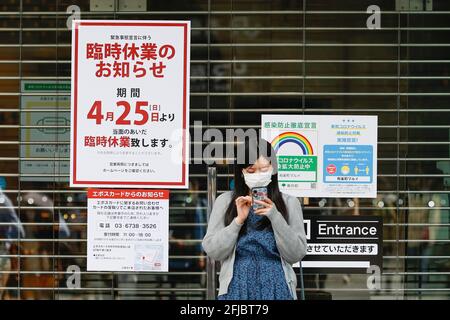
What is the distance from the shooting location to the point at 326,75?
30.2 feet

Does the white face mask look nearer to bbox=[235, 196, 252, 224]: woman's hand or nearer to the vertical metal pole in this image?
bbox=[235, 196, 252, 224]: woman's hand

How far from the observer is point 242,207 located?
757 cm

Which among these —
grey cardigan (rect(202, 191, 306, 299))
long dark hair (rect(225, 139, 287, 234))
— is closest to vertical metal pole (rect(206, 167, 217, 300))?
long dark hair (rect(225, 139, 287, 234))

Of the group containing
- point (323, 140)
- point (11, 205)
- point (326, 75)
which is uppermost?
point (326, 75)

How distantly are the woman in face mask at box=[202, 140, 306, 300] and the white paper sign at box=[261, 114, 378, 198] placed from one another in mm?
1342

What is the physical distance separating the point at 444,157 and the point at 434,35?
124cm

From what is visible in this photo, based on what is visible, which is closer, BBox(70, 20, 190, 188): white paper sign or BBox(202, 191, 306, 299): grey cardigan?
BBox(202, 191, 306, 299): grey cardigan

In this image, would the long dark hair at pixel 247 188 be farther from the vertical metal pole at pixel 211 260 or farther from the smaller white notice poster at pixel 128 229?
the smaller white notice poster at pixel 128 229

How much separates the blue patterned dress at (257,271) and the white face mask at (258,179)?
18.4 inches

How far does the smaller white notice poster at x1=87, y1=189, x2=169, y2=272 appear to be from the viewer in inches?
358

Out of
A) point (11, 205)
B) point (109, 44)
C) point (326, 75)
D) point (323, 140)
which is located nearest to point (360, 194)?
point (323, 140)

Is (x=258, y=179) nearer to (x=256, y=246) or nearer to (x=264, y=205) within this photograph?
(x=264, y=205)
